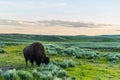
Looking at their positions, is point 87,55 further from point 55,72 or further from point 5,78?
point 5,78

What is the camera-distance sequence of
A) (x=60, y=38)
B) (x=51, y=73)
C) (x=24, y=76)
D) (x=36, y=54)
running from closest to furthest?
1. (x=24, y=76)
2. (x=51, y=73)
3. (x=36, y=54)
4. (x=60, y=38)

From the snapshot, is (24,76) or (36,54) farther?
(36,54)

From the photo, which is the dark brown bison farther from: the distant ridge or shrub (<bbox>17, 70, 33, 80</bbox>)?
the distant ridge

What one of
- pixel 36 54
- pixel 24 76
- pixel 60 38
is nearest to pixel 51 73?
pixel 24 76

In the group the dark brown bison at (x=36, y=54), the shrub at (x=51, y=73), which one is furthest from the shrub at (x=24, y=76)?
the dark brown bison at (x=36, y=54)

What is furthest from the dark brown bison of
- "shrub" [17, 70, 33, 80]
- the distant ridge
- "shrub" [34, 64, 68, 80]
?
the distant ridge

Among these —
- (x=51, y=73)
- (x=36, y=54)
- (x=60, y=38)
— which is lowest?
(x=60, y=38)

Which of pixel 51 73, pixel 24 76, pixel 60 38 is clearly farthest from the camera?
pixel 60 38

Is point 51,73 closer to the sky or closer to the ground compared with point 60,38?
closer to the sky

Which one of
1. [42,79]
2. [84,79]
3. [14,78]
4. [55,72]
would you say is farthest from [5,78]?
[84,79]

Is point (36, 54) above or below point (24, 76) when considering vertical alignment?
above

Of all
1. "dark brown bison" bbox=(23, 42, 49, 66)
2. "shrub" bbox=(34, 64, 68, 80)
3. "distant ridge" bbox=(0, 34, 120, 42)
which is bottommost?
"distant ridge" bbox=(0, 34, 120, 42)

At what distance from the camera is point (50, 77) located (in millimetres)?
19375

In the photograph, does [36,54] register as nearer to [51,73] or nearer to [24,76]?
[51,73]
